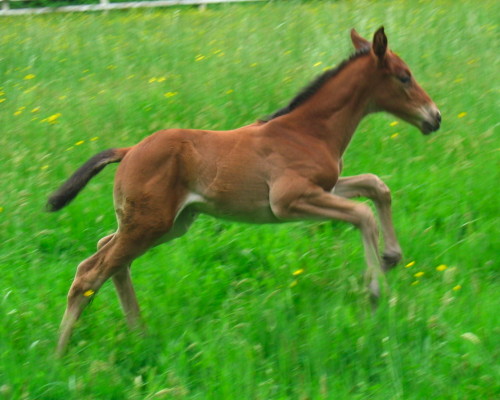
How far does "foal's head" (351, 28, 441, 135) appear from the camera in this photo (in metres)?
5.60

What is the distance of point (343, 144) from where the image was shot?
561 cm

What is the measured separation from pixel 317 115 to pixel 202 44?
5517mm

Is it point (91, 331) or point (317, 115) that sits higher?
point (317, 115)

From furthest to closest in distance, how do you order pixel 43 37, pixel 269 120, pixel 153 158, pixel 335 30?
pixel 43 37 < pixel 335 30 < pixel 269 120 < pixel 153 158

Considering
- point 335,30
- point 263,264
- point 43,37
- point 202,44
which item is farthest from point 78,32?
point 263,264

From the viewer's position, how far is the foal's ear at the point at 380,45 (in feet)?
17.9

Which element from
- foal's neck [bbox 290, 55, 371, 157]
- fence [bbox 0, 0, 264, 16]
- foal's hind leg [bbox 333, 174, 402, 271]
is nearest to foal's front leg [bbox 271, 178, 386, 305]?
foal's hind leg [bbox 333, 174, 402, 271]

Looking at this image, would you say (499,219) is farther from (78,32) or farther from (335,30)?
(78,32)

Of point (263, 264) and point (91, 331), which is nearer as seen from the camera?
point (91, 331)

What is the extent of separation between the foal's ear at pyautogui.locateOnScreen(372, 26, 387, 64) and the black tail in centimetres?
174

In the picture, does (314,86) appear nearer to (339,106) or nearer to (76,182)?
(339,106)

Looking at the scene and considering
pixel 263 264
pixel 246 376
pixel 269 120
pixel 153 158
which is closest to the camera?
pixel 246 376

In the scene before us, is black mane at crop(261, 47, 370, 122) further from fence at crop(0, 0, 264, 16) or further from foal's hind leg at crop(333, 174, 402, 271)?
fence at crop(0, 0, 264, 16)

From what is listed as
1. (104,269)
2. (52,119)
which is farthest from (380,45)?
(52,119)
